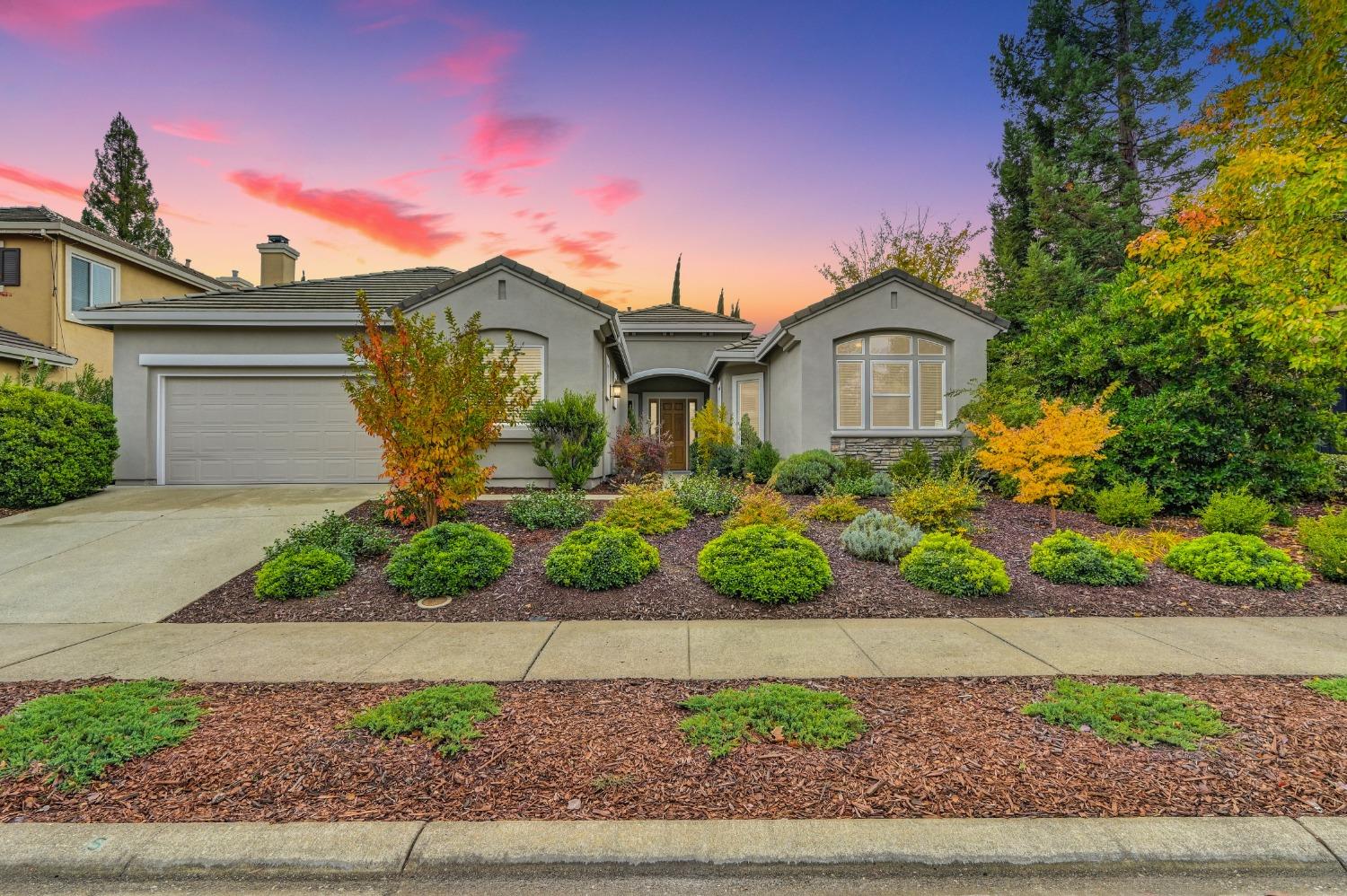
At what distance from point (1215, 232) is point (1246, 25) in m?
2.49

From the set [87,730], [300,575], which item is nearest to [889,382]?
[300,575]

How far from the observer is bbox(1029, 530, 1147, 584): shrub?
626cm

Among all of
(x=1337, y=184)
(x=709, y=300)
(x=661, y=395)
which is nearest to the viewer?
(x=1337, y=184)

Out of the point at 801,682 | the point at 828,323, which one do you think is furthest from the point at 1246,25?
the point at 801,682

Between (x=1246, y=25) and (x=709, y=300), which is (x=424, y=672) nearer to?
(x=1246, y=25)

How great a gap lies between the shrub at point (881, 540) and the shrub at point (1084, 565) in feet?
4.20

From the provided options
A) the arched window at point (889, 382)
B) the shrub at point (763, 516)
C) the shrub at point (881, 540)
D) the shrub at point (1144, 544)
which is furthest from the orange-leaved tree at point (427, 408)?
the arched window at point (889, 382)

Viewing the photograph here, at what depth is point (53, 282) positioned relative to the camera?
51.1ft

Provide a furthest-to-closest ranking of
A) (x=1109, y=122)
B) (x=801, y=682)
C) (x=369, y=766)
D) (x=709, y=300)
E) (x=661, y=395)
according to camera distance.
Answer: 1. (x=709, y=300)
2. (x=661, y=395)
3. (x=1109, y=122)
4. (x=801, y=682)
5. (x=369, y=766)

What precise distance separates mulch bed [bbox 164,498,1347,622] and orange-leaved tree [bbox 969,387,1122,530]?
1656mm

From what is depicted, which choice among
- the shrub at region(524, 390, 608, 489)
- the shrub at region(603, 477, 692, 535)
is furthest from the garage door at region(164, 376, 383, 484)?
the shrub at region(603, 477, 692, 535)

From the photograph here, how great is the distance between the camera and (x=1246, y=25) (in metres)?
A: 7.61

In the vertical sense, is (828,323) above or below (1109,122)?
below

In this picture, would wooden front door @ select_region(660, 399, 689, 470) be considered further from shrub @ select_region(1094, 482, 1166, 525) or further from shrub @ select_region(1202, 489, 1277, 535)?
A: shrub @ select_region(1202, 489, 1277, 535)
